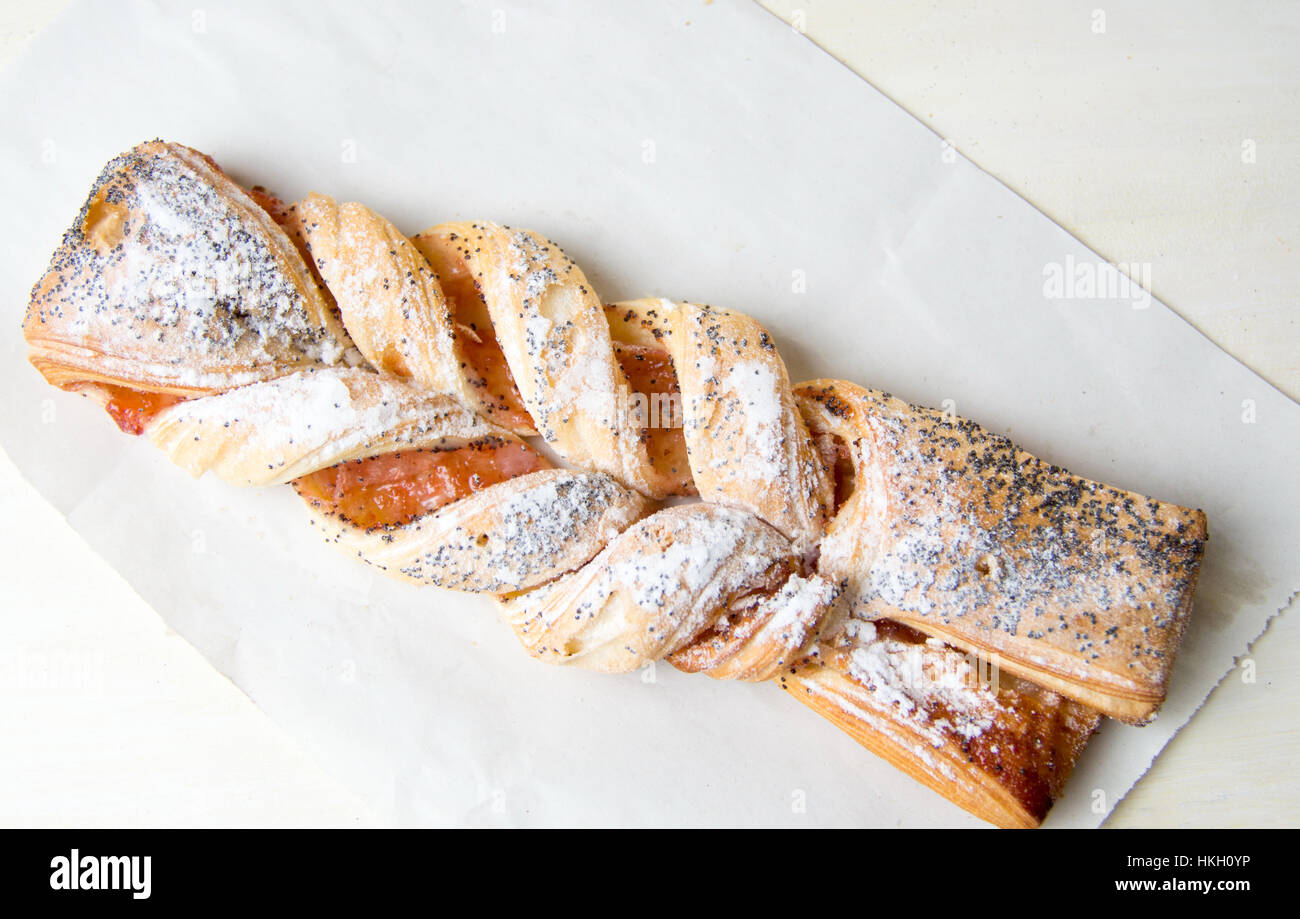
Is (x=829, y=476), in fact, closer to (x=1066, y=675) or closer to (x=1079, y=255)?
(x=1066, y=675)

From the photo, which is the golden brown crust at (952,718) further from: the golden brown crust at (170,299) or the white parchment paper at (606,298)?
the golden brown crust at (170,299)

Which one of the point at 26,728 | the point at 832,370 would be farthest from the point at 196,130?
the point at 832,370

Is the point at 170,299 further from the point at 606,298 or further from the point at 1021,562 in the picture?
the point at 1021,562
